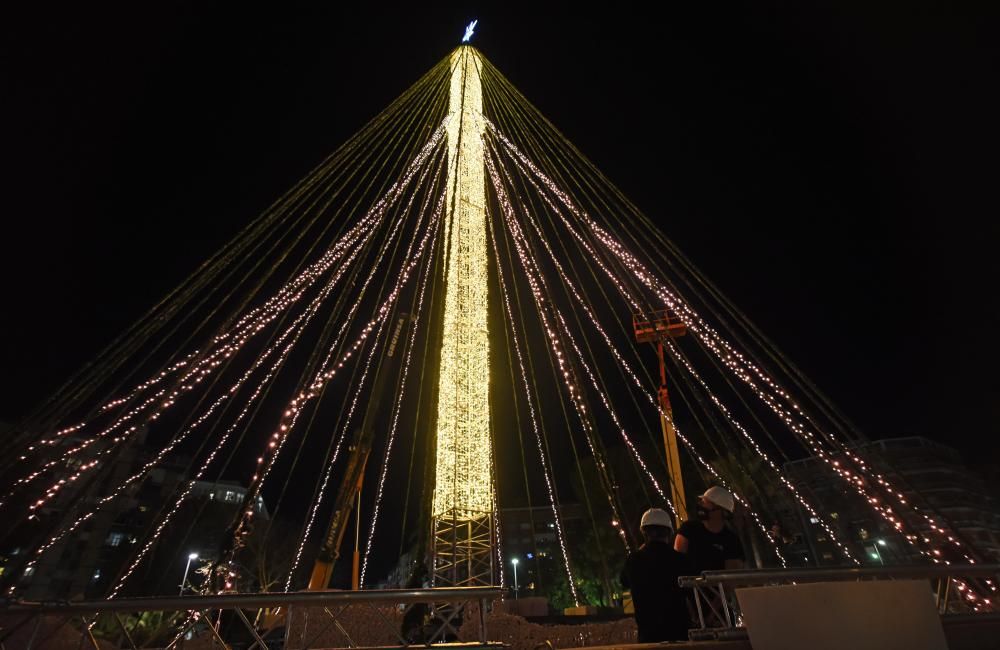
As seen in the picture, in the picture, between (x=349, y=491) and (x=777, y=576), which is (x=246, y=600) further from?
(x=349, y=491)

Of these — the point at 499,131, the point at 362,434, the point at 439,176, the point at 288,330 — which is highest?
the point at 499,131

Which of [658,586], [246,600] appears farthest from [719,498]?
[246,600]

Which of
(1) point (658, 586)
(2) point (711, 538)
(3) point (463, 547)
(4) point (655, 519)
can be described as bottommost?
(1) point (658, 586)

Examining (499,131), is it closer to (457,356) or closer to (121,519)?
(457,356)

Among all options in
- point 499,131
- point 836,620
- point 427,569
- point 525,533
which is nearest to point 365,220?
point 499,131

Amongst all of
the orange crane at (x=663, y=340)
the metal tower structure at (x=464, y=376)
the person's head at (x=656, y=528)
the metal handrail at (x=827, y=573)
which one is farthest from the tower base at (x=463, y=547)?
the metal handrail at (x=827, y=573)

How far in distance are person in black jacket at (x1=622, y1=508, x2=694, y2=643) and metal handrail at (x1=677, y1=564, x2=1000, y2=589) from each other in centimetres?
14

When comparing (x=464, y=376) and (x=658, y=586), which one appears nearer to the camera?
(x=658, y=586)

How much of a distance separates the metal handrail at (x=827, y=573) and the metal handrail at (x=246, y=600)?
1.73 metres

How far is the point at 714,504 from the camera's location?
5.02 meters

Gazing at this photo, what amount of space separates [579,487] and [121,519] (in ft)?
147

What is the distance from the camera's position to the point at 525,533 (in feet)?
210

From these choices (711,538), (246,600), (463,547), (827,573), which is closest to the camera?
(246,600)

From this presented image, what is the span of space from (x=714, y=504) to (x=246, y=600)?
427 centimetres
